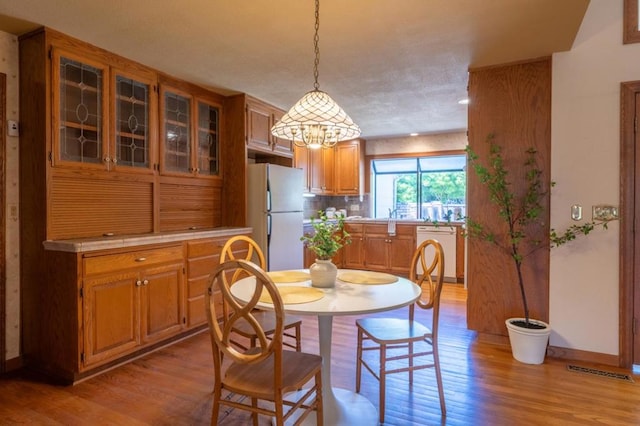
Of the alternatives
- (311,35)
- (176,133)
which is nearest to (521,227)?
(311,35)

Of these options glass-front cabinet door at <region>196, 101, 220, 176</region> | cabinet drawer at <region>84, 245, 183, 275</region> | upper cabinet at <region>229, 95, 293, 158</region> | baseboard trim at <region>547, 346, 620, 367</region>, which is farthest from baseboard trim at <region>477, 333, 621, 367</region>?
glass-front cabinet door at <region>196, 101, 220, 176</region>

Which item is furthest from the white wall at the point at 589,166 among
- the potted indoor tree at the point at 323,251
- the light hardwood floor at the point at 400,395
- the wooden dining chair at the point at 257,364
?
the wooden dining chair at the point at 257,364

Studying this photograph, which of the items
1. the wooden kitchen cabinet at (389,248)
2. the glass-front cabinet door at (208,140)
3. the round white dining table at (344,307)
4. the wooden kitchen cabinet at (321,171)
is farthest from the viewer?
the wooden kitchen cabinet at (321,171)

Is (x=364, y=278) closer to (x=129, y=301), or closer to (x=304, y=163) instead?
(x=129, y=301)

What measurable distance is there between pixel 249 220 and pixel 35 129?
77.6 inches

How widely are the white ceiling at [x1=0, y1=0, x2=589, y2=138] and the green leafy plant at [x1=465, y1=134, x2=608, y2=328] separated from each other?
0.77 meters

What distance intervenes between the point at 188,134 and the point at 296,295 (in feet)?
7.90

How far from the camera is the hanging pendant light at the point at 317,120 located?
1921mm

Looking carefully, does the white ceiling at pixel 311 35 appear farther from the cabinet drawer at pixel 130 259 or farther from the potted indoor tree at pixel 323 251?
the cabinet drawer at pixel 130 259

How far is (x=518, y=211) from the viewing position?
298 cm

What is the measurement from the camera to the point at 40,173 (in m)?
2.48

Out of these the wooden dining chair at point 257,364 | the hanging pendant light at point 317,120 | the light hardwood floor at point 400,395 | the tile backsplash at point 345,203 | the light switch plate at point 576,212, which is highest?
the hanging pendant light at point 317,120

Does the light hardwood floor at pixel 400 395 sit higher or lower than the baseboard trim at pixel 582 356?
lower

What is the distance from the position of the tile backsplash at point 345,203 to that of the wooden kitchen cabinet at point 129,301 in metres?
3.70
